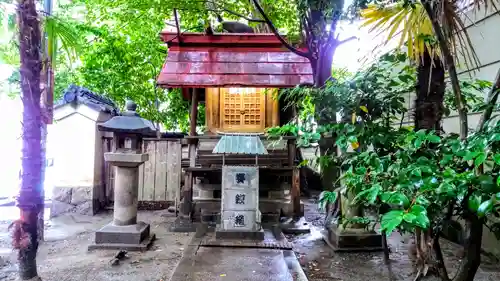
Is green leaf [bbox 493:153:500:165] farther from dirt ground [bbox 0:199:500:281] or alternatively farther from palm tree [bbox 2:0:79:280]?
palm tree [bbox 2:0:79:280]

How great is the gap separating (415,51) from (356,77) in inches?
27.7

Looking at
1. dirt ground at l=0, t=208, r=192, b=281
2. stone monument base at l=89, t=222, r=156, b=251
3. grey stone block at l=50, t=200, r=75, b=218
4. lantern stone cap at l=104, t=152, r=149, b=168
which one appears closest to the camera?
dirt ground at l=0, t=208, r=192, b=281

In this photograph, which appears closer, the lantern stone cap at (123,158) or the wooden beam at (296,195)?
the lantern stone cap at (123,158)

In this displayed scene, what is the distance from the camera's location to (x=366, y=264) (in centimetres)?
575

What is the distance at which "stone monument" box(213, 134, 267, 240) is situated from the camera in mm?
6793

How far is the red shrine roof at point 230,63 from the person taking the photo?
8664 mm

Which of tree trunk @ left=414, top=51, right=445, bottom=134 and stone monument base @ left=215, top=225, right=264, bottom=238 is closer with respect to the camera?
tree trunk @ left=414, top=51, right=445, bottom=134

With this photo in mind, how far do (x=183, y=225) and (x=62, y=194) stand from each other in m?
3.64

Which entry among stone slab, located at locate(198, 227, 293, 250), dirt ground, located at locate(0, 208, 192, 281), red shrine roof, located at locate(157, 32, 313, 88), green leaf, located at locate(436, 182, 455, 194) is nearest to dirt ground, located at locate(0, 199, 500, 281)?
dirt ground, located at locate(0, 208, 192, 281)

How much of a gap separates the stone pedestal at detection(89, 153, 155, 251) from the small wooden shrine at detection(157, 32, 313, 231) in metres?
1.85

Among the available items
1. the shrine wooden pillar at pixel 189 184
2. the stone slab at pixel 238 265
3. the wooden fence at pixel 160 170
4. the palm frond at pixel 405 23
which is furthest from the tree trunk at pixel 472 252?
the wooden fence at pixel 160 170

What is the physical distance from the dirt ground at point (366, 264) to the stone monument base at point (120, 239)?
9.83ft

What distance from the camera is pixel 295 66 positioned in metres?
9.12

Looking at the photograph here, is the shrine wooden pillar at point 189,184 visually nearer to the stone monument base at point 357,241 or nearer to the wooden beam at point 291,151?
the wooden beam at point 291,151
